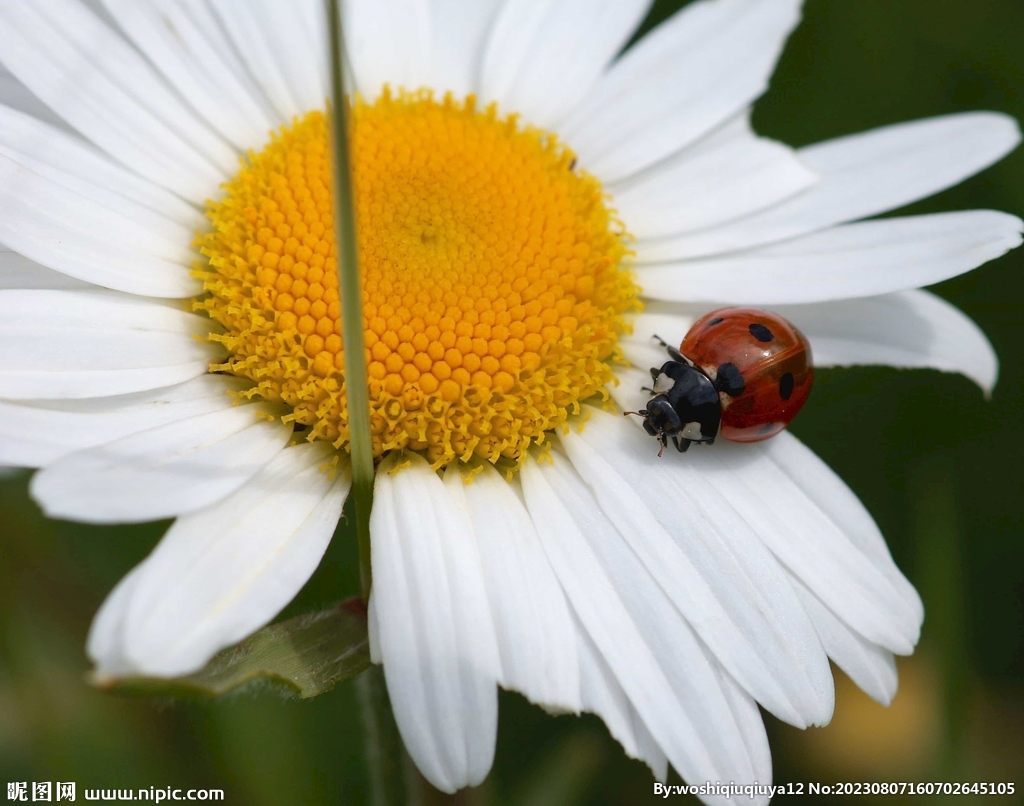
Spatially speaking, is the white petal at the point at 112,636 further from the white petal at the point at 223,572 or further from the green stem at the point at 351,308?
the green stem at the point at 351,308

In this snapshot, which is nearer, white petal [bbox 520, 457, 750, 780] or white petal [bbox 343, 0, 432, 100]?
white petal [bbox 520, 457, 750, 780]

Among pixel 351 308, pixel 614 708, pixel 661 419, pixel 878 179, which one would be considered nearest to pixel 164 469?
pixel 351 308

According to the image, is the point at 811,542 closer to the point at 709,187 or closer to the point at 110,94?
the point at 709,187

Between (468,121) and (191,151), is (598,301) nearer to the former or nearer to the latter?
(468,121)

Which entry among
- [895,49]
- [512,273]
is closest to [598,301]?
[512,273]

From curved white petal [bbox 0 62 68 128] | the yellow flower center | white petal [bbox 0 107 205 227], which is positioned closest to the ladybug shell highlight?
the yellow flower center

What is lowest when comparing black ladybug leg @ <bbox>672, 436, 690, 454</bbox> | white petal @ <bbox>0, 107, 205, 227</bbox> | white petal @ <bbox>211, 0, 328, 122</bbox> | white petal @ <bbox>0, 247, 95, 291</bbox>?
black ladybug leg @ <bbox>672, 436, 690, 454</bbox>

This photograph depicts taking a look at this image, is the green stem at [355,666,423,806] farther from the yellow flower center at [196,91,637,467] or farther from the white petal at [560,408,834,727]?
the white petal at [560,408,834,727]

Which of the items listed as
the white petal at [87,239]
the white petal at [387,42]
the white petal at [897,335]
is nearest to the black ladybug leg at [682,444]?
the white petal at [897,335]
